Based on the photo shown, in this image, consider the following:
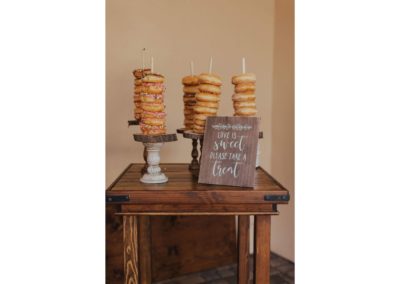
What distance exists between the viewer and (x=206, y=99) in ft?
4.24

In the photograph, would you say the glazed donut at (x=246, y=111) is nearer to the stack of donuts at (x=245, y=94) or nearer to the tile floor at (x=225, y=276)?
the stack of donuts at (x=245, y=94)

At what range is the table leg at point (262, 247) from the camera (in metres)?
1.17

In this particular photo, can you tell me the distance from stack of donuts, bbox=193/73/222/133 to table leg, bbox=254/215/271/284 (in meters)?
0.43

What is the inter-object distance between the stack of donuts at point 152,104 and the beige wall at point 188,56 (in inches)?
36.0

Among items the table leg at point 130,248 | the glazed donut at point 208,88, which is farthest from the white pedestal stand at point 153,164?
the glazed donut at point 208,88

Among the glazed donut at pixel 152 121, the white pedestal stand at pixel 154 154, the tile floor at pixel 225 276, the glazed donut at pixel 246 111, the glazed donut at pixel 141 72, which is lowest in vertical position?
Answer: the tile floor at pixel 225 276

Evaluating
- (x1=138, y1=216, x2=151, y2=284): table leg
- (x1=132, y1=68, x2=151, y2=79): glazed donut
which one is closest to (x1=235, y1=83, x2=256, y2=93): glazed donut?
(x1=132, y1=68, x2=151, y2=79): glazed donut

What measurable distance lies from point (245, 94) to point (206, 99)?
0.16 meters

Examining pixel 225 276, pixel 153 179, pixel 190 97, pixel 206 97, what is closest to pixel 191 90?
pixel 190 97

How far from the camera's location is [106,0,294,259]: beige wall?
80.4 inches

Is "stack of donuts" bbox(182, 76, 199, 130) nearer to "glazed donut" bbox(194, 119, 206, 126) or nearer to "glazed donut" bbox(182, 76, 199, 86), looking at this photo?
"glazed donut" bbox(182, 76, 199, 86)

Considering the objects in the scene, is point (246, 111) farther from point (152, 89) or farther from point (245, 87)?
point (152, 89)
